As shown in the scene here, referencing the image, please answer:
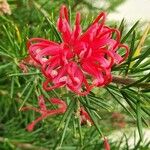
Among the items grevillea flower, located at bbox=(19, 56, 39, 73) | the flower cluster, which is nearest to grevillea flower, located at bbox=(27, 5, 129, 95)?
the flower cluster

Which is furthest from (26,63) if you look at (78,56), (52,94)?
(78,56)

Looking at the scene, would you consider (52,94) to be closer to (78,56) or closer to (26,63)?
(26,63)

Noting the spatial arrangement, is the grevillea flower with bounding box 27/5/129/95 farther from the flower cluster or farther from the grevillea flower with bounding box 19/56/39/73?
the grevillea flower with bounding box 19/56/39/73

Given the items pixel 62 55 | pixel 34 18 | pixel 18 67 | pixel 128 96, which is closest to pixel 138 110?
pixel 128 96

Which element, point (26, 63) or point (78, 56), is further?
point (26, 63)

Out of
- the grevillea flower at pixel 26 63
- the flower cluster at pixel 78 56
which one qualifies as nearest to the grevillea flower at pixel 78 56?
the flower cluster at pixel 78 56

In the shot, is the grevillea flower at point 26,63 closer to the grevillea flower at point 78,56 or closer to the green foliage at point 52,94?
the green foliage at point 52,94

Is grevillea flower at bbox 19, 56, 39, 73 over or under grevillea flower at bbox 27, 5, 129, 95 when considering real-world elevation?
under

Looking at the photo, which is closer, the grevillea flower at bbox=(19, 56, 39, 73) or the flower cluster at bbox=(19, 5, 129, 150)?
the flower cluster at bbox=(19, 5, 129, 150)
